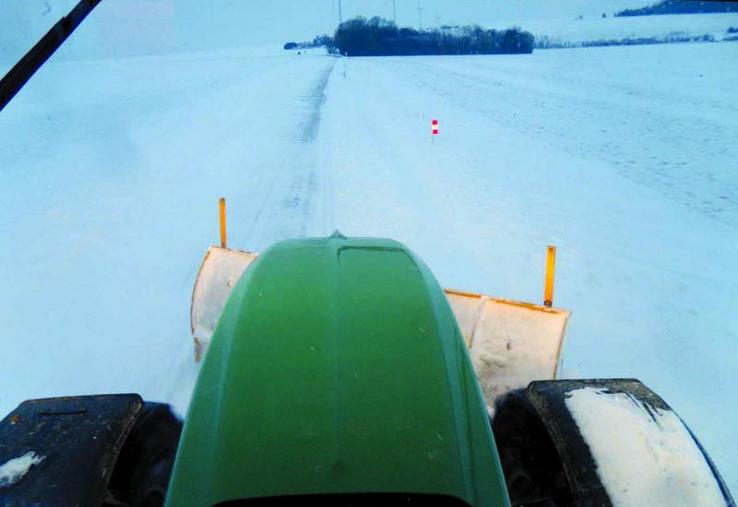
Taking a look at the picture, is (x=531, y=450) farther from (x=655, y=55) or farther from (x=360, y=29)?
(x=360, y=29)

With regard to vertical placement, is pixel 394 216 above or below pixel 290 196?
below

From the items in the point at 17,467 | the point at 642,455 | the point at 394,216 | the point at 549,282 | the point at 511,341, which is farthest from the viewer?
the point at 394,216

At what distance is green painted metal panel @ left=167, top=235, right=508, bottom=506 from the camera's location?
192 cm

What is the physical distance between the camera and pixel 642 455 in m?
2.75

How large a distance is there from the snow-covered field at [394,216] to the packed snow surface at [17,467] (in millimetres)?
1737

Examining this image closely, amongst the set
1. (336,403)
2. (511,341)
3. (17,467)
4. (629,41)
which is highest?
(629,41)

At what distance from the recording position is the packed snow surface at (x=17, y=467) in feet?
8.39

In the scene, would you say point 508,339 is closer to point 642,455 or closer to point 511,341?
point 511,341

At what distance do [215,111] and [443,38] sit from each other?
40153 millimetres

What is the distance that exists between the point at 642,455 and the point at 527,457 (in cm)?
56

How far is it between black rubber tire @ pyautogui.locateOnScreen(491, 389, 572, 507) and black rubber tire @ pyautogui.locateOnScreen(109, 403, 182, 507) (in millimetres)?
1698

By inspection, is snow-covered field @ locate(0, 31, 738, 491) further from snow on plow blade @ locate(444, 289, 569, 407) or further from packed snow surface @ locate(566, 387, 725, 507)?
packed snow surface @ locate(566, 387, 725, 507)

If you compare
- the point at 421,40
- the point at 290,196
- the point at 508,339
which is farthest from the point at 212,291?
the point at 421,40

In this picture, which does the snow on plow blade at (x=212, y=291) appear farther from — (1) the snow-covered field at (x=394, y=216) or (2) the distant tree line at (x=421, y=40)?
(2) the distant tree line at (x=421, y=40)
